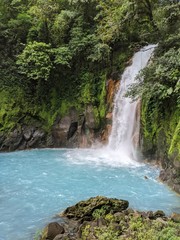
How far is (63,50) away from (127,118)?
5.52 metres

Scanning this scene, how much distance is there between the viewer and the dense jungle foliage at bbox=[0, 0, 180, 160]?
55.0 ft

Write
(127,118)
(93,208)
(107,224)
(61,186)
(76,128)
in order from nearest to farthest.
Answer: (107,224) → (93,208) → (61,186) → (127,118) → (76,128)

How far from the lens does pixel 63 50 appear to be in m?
17.3

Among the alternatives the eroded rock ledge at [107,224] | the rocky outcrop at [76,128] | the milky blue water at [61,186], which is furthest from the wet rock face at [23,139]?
the eroded rock ledge at [107,224]

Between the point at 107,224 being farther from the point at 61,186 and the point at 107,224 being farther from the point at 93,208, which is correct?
the point at 61,186

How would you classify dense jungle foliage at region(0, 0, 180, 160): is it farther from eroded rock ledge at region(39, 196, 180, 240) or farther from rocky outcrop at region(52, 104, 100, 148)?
eroded rock ledge at region(39, 196, 180, 240)

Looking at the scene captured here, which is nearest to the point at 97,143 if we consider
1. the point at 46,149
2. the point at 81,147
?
the point at 81,147

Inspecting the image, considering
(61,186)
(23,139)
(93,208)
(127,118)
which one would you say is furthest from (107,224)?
(23,139)

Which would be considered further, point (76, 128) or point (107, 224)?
point (76, 128)

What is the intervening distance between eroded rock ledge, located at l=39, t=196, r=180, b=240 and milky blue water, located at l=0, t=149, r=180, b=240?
2.60 ft

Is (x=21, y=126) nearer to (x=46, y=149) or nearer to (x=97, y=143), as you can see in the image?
(x=46, y=149)

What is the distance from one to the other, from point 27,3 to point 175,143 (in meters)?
15.1

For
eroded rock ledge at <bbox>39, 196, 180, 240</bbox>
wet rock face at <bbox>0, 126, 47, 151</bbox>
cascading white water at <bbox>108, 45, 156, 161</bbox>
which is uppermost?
cascading white water at <bbox>108, 45, 156, 161</bbox>

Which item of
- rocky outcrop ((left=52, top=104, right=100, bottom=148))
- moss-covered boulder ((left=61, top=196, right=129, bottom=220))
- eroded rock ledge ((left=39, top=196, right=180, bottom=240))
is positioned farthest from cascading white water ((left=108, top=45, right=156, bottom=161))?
eroded rock ledge ((left=39, top=196, right=180, bottom=240))
